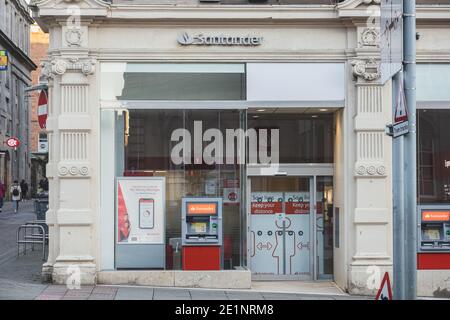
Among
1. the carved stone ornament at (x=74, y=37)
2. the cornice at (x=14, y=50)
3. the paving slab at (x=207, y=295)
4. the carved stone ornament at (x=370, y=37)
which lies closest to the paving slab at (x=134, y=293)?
the paving slab at (x=207, y=295)

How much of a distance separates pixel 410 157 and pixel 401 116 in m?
0.50

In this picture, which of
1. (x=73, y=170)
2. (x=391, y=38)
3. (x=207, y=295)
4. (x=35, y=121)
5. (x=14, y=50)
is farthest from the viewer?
(x=35, y=121)

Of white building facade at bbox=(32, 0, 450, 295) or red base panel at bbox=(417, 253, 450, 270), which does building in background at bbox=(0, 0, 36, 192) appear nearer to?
white building facade at bbox=(32, 0, 450, 295)

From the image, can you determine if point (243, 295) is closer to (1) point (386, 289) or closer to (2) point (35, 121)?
(1) point (386, 289)

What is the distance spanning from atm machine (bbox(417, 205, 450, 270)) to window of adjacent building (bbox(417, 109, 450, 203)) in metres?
0.36

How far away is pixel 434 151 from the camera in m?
13.8

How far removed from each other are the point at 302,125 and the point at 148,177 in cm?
341

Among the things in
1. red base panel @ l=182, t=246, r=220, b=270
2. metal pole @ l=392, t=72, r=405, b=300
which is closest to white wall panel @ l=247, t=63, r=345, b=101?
red base panel @ l=182, t=246, r=220, b=270

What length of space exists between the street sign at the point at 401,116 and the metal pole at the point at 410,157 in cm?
5

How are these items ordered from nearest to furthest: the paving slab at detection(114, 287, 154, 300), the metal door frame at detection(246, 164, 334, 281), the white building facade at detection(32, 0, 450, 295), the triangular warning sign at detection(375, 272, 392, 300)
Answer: the triangular warning sign at detection(375, 272, 392, 300) → the paving slab at detection(114, 287, 154, 300) → the white building facade at detection(32, 0, 450, 295) → the metal door frame at detection(246, 164, 334, 281)

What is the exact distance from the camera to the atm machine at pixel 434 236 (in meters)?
13.4

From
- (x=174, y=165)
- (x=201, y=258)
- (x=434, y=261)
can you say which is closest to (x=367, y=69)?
(x=434, y=261)

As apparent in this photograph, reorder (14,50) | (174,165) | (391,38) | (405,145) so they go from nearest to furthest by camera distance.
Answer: (405,145) < (391,38) < (174,165) < (14,50)

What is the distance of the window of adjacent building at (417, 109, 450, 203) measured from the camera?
13.7 meters
